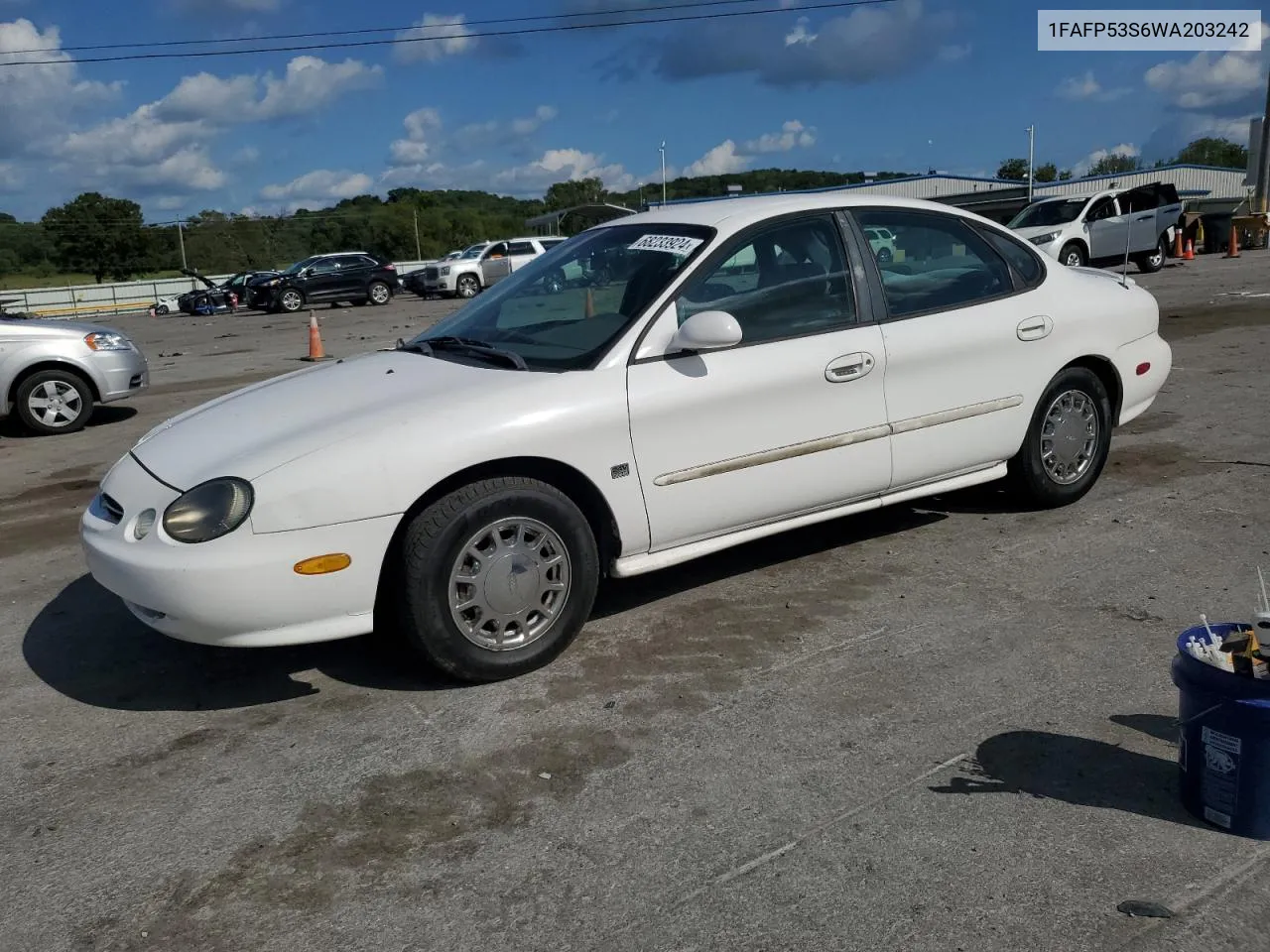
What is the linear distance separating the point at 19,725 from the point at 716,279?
3056mm

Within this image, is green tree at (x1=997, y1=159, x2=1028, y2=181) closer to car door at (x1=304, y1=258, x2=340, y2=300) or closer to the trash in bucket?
car door at (x1=304, y1=258, x2=340, y2=300)

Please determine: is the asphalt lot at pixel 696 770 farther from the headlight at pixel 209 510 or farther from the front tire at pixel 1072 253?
the front tire at pixel 1072 253

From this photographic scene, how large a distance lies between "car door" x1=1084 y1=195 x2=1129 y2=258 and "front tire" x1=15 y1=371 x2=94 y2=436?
66.0 feet

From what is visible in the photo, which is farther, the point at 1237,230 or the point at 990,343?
the point at 1237,230

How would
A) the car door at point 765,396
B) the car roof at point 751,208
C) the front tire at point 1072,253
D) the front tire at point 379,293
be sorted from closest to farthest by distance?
the car door at point 765,396 < the car roof at point 751,208 < the front tire at point 1072,253 < the front tire at point 379,293

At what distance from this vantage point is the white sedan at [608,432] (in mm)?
3639

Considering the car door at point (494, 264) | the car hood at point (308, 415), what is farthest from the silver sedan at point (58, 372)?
the car door at point (494, 264)

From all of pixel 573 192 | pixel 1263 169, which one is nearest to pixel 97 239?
pixel 573 192

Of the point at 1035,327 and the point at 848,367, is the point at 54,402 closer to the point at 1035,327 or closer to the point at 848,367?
the point at 848,367

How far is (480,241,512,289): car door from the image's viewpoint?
30969 millimetres

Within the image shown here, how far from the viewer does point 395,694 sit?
13.0ft

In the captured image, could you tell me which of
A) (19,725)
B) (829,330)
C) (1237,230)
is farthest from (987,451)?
(1237,230)

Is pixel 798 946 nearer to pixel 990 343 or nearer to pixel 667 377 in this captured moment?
pixel 667 377

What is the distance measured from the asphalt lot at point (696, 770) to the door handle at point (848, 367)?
926mm
